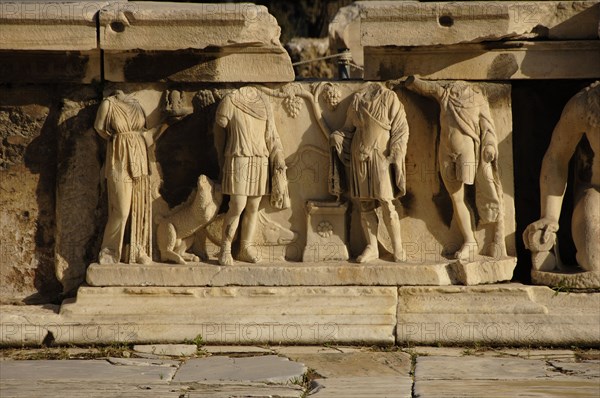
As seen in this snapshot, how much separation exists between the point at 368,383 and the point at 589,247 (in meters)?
2.02

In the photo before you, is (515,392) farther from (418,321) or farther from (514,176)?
(514,176)

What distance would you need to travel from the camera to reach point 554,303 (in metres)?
8.36

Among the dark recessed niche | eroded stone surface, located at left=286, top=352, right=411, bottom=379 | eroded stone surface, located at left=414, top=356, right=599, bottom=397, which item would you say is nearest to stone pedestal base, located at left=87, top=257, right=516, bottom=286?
eroded stone surface, located at left=286, top=352, right=411, bottom=379

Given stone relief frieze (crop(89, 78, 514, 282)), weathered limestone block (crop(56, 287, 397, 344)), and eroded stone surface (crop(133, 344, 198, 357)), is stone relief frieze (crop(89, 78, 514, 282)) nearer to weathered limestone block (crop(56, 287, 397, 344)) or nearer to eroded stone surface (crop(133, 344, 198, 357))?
weathered limestone block (crop(56, 287, 397, 344))

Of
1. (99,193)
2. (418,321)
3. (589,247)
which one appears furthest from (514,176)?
(99,193)

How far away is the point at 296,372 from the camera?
24.5ft

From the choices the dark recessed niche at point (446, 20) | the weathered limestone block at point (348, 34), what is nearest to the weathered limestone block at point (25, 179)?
the dark recessed niche at point (446, 20)

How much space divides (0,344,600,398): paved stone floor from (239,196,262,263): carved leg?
2.29 ft

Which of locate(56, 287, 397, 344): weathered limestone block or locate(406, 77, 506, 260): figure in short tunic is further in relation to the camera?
locate(406, 77, 506, 260): figure in short tunic

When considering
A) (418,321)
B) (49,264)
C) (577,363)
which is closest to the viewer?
(577,363)

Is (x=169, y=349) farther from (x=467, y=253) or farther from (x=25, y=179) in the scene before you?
(x=467, y=253)

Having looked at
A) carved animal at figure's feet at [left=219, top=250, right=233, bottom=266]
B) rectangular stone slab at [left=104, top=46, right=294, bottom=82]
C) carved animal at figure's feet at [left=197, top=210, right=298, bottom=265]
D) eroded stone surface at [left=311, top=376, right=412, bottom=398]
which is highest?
rectangular stone slab at [left=104, top=46, right=294, bottom=82]

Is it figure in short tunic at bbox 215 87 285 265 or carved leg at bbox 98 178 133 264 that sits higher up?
figure in short tunic at bbox 215 87 285 265

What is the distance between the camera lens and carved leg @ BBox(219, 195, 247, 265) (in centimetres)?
845
